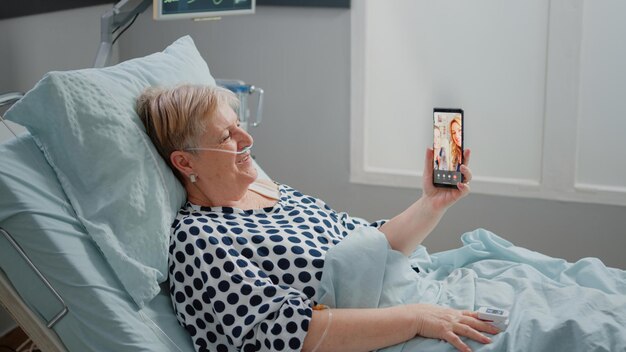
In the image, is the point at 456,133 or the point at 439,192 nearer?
the point at 456,133

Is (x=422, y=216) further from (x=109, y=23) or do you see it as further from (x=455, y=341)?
(x=109, y=23)

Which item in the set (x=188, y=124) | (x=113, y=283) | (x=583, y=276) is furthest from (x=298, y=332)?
(x=583, y=276)

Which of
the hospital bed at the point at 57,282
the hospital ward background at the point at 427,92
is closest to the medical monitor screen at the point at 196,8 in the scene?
the hospital ward background at the point at 427,92

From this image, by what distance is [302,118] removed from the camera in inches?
131

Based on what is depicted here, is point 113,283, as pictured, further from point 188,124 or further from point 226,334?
point 188,124

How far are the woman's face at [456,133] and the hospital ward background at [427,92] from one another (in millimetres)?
1336

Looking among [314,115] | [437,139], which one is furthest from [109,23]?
[437,139]

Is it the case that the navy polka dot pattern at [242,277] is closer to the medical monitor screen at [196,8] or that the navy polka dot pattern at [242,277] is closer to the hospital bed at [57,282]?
the hospital bed at [57,282]

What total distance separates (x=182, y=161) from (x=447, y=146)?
1.92 ft

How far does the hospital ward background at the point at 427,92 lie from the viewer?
2908mm

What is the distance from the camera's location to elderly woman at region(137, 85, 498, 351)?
1550 mm

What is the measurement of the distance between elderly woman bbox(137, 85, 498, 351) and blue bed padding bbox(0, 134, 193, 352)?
0.13 meters

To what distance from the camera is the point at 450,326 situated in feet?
5.22

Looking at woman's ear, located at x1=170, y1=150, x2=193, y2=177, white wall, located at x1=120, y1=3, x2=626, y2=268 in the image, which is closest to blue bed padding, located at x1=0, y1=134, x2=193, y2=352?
woman's ear, located at x1=170, y1=150, x2=193, y2=177
